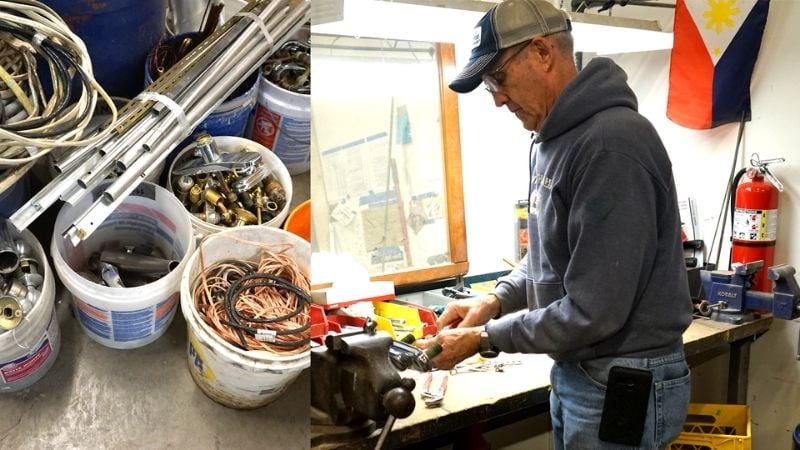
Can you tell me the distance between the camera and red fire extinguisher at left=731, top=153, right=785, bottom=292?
6.65 feet

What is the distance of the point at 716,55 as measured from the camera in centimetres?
209

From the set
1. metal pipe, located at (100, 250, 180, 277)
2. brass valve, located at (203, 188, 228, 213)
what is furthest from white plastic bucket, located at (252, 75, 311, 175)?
metal pipe, located at (100, 250, 180, 277)

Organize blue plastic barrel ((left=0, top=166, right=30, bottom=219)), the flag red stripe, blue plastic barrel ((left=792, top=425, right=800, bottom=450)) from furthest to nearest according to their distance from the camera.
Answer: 1. the flag red stripe
2. blue plastic barrel ((left=792, top=425, right=800, bottom=450))
3. blue plastic barrel ((left=0, top=166, right=30, bottom=219))

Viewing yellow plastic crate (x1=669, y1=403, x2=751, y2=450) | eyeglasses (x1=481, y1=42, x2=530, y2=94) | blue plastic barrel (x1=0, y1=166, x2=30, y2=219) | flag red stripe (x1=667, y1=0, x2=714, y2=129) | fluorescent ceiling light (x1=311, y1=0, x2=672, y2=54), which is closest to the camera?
blue plastic barrel (x1=0, y1=166, x2=30, y2=219)

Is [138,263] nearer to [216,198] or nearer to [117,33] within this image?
[216,198]

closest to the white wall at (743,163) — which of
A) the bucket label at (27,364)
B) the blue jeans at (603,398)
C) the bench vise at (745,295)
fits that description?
the bench vise at (745,295)

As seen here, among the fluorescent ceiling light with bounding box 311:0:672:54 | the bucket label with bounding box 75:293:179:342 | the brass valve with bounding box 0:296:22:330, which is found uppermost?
the fluorescent ceiling light with bounding box 311:0:672:54

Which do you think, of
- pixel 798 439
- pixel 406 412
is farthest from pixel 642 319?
pixel 798 439

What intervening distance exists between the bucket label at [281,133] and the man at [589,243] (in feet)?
0.94

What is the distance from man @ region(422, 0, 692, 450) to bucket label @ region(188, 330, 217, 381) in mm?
382

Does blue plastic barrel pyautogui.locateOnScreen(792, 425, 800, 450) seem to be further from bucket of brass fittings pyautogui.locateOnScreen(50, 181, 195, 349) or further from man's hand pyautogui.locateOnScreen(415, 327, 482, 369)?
bucket of brass fittings pyautogui.locateOnScreen(50, 181, 195, 349)

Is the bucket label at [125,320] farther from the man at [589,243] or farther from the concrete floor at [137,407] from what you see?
the man at [589,243]

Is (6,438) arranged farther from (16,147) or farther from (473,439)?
(473,439)

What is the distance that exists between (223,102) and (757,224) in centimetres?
176
